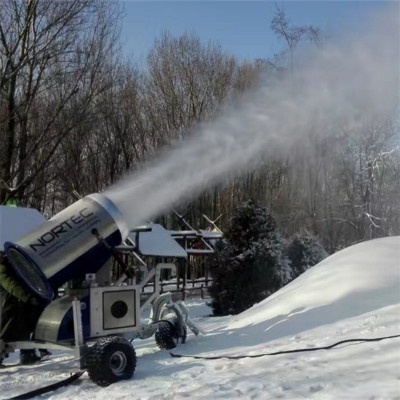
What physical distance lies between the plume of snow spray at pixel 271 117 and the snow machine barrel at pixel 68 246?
386 millimetres

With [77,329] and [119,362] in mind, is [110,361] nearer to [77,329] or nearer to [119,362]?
[119,362]

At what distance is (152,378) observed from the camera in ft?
18.1

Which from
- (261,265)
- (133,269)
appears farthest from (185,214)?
(133,269)

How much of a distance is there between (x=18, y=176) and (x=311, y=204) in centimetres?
1678

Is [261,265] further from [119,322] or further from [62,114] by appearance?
[62,114]

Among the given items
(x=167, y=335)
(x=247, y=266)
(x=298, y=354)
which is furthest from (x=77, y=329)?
(x=247, y=266)

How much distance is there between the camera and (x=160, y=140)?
1293 inches

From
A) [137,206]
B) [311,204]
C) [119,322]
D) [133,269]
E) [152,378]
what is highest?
[311,204]

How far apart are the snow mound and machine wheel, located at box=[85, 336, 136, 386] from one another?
1.98m

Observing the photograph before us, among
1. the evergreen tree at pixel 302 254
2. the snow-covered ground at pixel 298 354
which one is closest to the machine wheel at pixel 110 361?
the snow-covered ground at pixel 298 354

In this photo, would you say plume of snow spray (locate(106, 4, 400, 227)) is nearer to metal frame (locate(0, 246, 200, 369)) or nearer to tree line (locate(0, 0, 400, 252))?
metal frame (locate(0, 246, 200, 369))

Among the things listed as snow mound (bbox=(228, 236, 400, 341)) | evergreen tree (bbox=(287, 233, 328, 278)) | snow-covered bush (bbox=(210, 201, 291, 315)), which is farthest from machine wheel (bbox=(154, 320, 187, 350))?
evergreen tree (bbox=(287, 233, 328, 278))

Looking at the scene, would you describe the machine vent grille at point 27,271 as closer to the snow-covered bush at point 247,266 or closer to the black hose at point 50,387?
the black hose at point 50,387

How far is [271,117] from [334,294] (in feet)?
11.0
